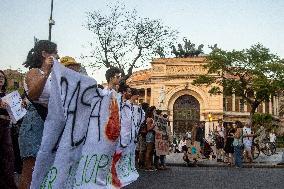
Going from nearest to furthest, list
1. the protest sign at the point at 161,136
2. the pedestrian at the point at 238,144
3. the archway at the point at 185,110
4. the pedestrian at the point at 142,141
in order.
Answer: the pedestrian at the point at 142,141
the protest sign at the point at 161,136
the pedestrian at the point at 238,144
the archway at the point at 185,110

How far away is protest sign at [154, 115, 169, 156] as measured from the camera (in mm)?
12219

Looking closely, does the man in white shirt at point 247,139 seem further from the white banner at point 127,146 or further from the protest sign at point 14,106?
the protest sign at point 14,106

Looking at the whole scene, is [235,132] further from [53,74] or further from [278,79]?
[278,79]

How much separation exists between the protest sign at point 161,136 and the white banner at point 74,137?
295 inches

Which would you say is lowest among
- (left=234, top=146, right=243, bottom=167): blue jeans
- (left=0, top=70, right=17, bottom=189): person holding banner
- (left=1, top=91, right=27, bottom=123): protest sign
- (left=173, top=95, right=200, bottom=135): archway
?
(left=234, top=146, right=243, bottom=167): blue jeans

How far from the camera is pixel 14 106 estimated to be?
197 inches

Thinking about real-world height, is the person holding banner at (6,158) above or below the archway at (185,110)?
below

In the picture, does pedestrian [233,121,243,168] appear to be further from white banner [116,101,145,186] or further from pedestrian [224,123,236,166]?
white banner [116,101,145,186]

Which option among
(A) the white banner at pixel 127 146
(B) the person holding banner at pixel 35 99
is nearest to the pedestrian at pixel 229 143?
(A) the white banner at pixel 127 146

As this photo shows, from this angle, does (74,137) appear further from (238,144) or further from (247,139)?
(247,139)

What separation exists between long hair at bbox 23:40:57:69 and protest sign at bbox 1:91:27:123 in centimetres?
129

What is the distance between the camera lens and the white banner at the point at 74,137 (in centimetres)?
347

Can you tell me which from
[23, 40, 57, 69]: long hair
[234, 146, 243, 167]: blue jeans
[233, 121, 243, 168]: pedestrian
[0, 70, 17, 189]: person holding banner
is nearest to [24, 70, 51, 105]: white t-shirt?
[23, 40, 57, 69]: long hair

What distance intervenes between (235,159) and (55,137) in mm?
12216
